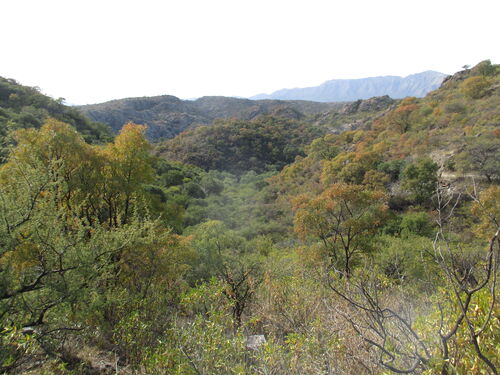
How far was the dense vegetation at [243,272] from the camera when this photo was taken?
284cm

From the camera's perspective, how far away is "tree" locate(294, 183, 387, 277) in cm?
1273

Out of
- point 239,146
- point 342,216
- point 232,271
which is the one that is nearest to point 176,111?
point 239,146

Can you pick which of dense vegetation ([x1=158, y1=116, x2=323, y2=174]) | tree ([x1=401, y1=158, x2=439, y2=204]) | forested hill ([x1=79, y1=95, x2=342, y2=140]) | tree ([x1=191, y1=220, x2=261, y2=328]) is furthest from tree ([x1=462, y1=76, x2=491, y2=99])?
forested hill ([x1=79, y1=95, x2=342, y2=140])

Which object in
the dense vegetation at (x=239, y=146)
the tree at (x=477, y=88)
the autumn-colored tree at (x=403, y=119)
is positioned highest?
the tree at (x=477, y=88)

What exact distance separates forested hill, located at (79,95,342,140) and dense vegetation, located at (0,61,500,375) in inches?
2905

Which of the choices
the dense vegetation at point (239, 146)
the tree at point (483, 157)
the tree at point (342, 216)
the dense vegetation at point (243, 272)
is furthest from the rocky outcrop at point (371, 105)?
the tree at point (342, 216)

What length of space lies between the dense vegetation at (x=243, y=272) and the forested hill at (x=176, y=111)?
73.8 metres

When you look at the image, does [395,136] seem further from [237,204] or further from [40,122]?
[40,122]

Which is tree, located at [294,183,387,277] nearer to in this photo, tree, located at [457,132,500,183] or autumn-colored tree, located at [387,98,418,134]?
tree, located at [457,132,500,183]

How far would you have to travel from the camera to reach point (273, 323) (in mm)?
5641

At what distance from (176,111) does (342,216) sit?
105062 mm

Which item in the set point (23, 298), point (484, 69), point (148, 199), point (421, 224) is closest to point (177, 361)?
point (23, 298)

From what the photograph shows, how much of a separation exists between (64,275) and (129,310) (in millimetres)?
1618

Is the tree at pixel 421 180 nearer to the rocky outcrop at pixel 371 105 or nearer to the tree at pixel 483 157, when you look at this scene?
the tree at pixel 483 157
